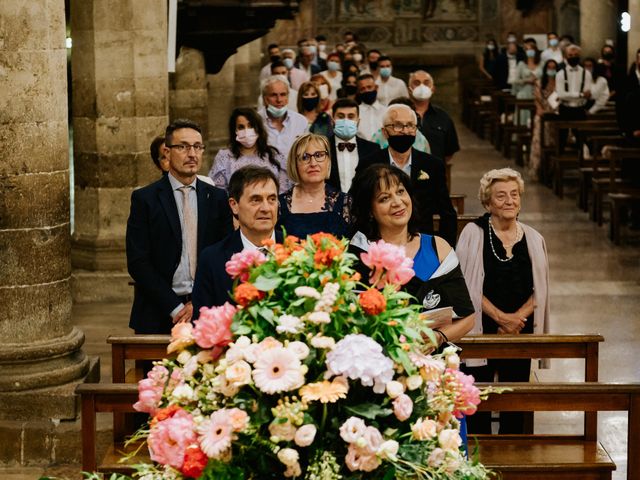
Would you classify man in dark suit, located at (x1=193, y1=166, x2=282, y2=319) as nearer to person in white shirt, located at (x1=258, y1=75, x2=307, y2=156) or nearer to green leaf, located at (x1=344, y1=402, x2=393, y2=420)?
green leaf, located at (x1=344, y1=402, x2=393, y2=420)

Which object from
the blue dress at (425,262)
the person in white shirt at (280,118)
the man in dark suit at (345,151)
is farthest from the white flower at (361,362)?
the person in white shirt at (280,118)

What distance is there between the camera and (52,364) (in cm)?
734

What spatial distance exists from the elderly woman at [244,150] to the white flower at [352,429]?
17.5 ft

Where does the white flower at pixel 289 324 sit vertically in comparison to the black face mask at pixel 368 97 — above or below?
below

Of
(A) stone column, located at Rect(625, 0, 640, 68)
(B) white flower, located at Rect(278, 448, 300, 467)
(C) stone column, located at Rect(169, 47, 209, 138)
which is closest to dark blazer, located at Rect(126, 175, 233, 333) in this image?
(B) white flower, located at Rect(278, 448, 300, 467)

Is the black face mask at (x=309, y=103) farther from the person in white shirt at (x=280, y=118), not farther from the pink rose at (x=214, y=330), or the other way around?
the pink rose at (x=214, y=330)

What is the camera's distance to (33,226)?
7137 millimetres

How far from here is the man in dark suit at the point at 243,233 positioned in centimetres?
522

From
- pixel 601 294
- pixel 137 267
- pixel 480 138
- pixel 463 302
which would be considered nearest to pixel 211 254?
pixel 463 302

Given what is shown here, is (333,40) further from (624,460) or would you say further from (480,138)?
(624,460)

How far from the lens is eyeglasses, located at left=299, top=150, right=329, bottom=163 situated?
6.89m

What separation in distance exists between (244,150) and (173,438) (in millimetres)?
5330

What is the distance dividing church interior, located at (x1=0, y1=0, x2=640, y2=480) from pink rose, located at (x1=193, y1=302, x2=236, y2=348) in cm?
225

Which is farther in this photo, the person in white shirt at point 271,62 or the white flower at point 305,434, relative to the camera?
the person in white shirt at point 271,62
